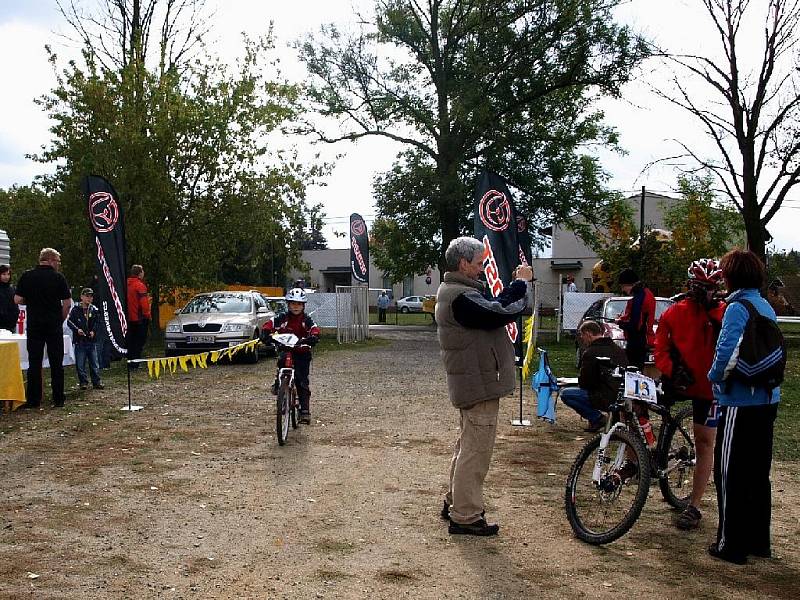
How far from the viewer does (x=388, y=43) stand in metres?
33.6

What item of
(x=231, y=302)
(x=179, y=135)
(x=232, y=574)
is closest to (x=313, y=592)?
(x=232, y=574)

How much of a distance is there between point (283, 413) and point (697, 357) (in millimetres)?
4628

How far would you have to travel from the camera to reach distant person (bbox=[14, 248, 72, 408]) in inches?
466

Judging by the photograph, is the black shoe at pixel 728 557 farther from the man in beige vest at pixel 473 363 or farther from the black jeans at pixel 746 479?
the man in beige vest at pixel 473 363

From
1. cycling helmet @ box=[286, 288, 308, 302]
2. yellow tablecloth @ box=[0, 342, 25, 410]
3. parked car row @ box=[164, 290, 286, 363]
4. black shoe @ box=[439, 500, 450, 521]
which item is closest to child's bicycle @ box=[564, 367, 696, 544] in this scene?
black shoe @ box=[439, 500, 450, 521]

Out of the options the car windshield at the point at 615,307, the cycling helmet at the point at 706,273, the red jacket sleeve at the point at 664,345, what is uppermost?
the cycling helmet at the point at 706,273

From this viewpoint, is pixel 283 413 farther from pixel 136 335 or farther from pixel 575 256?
pixel 575 256

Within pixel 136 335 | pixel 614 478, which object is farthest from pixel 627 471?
pixel 136 335

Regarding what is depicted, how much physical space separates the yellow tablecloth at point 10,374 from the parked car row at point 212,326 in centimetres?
808

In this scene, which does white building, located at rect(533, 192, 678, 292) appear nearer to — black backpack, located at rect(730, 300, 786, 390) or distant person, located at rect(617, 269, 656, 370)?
distant person, located at rect(617, 269, 656, 370)

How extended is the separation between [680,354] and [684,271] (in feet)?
81.3

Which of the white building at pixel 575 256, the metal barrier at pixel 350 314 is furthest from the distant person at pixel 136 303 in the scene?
the white building at pixel 575 256

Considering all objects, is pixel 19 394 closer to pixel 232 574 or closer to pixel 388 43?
pixel 232 574

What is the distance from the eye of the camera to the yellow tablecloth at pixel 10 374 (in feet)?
37.7
